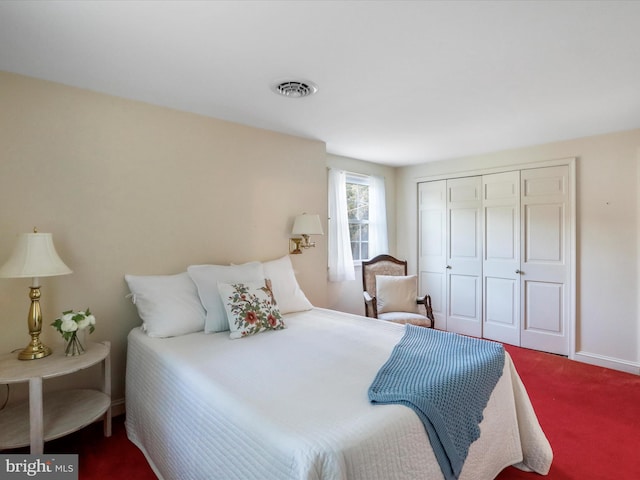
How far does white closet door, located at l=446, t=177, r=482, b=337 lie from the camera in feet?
14.2

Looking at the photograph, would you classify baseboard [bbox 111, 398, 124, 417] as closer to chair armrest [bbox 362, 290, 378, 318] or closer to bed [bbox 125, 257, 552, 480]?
bed [bbox 125, 257, 552, 480]

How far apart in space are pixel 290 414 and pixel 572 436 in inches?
81.2

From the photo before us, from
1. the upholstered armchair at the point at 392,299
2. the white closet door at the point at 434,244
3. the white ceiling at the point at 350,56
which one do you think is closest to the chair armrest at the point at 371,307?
the upholstered armchair at the point at 392,299

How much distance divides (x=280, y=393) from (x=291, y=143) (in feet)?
8.40

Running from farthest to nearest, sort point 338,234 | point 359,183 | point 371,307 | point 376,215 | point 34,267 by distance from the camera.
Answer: point 376,215 < point 359,183 < point 338,234 < point 371,307 < point 34,267

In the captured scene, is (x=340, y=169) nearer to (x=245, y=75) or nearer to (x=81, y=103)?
(x=245, y=75)

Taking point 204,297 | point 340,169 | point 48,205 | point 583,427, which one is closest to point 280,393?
point 204,297

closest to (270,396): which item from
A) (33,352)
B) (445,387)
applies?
(445,387)

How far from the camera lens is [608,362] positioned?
11.1ft

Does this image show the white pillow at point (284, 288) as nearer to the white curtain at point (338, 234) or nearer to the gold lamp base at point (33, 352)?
the white curtain at point (338, 234)

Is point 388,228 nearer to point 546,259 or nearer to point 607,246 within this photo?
point 546,259

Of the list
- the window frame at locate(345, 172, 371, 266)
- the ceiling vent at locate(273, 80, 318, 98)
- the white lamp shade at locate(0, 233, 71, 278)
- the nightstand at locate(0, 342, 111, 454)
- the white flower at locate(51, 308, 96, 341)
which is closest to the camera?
the nightstand at locate(0, 342, 111, 454)

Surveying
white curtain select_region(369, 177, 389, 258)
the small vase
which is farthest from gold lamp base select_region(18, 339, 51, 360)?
white curtain select_region(369, 177, 389, 258)

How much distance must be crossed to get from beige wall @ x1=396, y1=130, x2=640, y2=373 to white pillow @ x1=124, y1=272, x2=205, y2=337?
12.2ft
